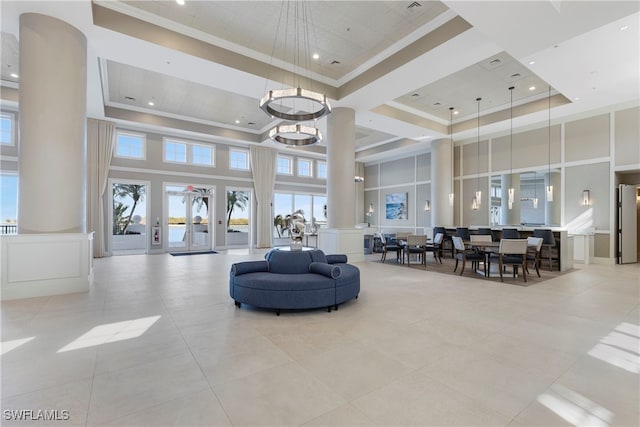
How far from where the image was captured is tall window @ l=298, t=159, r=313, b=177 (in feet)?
49.2

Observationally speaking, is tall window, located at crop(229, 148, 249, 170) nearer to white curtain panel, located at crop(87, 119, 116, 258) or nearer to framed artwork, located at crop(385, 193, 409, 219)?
white curtain panel, located at crop(87, 119, 116, 258)

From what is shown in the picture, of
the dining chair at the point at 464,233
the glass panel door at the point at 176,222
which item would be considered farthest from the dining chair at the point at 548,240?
the glass panel door at the point at 176,222

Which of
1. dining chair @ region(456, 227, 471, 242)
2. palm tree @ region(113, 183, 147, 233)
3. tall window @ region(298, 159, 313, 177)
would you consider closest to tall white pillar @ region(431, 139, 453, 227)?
dining chair @ region(456, 227, 471, 242)

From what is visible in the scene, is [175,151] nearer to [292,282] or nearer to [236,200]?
[236,200]

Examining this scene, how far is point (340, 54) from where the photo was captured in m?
6.91

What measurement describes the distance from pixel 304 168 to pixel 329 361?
42.6 feet

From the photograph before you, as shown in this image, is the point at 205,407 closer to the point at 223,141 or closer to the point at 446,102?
the point at 446,102

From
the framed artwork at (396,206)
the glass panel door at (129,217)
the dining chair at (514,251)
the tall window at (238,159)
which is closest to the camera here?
the dining chair at (514,251)

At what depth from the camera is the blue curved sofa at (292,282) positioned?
157 inches

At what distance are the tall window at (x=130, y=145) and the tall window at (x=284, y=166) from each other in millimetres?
5547

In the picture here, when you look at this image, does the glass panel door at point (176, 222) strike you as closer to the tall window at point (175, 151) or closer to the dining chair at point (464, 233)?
the tall window at point (175, 151)

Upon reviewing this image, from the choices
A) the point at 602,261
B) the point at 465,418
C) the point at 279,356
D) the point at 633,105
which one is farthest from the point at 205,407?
the point at 633,105

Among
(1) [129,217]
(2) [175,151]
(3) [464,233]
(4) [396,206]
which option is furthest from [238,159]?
(3) [464,233]

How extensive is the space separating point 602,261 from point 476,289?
5961 mm
